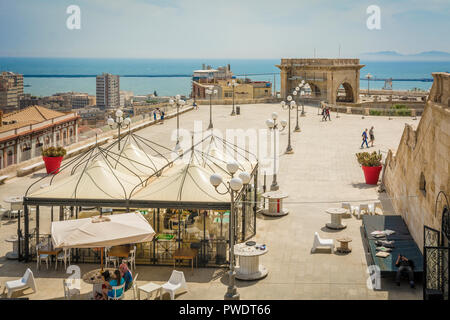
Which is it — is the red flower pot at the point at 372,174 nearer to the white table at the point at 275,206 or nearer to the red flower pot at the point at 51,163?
the white table at the point at 275,206

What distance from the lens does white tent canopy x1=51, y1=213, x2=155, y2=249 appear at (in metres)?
13.5

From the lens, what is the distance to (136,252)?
16.7 metres

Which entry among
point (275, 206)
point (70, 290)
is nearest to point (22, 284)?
point (70, 290)

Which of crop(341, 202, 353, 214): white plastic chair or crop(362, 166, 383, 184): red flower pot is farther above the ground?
crop(362, 166, 383, 184): red flower pot

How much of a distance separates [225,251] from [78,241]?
4.63 meters

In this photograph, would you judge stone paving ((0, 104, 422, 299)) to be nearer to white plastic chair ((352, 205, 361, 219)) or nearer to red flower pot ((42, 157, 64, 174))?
white plastic chair ((352, 205, 361, 219))

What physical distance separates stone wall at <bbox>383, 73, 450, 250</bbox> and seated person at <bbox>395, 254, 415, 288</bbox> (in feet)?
3.86

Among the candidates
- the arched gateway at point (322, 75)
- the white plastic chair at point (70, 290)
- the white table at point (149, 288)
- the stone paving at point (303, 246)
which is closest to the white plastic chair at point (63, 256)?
the stone paving at point (303, 246)

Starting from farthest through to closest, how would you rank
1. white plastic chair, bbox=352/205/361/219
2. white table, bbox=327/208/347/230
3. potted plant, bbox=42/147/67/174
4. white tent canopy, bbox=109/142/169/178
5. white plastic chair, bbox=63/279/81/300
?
potted plant, bbox=42/147/67/174
white plastic chair, bbox=352/205/361/219
white tent canopy, bbox=109/142/169/178
white table, bbox=327/208/347/230
white plastic chair, bbox=63/279/81/300

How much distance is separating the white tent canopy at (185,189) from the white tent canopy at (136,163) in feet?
9.27

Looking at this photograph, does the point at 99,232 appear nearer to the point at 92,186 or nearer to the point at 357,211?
the point at 92,186

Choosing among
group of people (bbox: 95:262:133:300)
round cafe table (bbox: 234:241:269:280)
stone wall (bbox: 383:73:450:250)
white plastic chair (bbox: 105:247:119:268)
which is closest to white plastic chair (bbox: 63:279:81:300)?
group of people (bbox: 95:262:133:300)

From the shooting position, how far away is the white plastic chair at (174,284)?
536 inches
